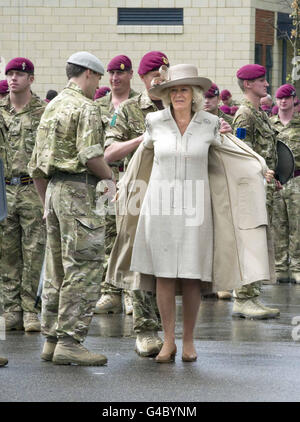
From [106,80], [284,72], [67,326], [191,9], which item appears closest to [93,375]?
[67,326]

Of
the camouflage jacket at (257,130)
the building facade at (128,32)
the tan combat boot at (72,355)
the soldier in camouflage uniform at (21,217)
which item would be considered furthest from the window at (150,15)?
the tan combat boot at (72,355)

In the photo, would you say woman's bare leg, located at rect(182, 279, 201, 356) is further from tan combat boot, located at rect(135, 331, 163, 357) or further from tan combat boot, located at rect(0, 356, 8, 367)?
tan combat boot, located at rect(0, 356, 8, 367)

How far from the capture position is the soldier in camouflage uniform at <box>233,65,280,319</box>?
1156 cm

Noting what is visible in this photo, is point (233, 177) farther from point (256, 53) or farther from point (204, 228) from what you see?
point (256, 53)

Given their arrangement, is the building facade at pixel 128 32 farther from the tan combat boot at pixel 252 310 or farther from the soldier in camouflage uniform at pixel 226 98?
the tan combat boot at pixel 252 310

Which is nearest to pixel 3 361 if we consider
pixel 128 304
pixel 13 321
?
pixel 13 321

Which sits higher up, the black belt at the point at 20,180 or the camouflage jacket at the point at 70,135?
the camouflage jacket at the point at 70,135

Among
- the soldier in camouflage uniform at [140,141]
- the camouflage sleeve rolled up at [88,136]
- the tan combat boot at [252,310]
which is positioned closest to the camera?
the camouflage sleeve rolled up at [88,136]

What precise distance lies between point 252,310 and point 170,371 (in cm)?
329

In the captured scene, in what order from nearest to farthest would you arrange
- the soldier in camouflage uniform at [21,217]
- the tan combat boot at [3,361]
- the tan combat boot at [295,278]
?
the tan combat boot at [3,361] → the soldier in camouflage uniform at [21,217] → the tan combat boot at [295,278]

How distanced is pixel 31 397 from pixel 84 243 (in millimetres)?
1498

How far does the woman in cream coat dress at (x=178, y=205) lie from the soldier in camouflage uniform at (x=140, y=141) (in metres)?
0.36

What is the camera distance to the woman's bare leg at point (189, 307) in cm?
872

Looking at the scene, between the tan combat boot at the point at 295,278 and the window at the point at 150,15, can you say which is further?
the window at the point at 150,15
